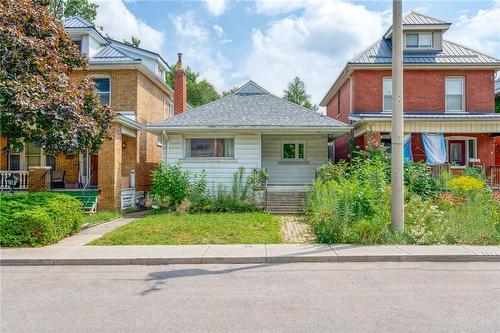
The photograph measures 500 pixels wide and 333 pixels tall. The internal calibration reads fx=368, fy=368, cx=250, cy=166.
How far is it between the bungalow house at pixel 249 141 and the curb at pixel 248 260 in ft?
24.2

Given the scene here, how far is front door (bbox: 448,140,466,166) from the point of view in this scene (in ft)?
62.9

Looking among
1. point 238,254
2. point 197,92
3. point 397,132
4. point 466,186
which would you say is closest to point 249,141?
point 397,132

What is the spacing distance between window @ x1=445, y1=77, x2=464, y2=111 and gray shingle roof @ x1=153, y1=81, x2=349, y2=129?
7.47m

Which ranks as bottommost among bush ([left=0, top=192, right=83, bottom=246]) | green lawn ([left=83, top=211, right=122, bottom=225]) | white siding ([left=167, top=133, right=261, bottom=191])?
green lawn ([left=83, top=211, right=122, bottom=225])

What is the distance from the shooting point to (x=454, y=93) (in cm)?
1930

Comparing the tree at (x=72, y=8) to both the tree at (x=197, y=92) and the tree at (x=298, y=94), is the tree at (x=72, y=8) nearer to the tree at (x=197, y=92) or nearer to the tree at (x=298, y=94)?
the tree at (x=197, y=92)

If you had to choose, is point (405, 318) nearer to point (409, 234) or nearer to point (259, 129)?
point (409, 234)

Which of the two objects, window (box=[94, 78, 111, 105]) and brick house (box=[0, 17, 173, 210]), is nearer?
→ brick house (box=[0, 17, 173, 210])

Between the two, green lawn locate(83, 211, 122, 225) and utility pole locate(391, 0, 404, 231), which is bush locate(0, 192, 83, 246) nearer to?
green lawn locate(83, 211, 122, 225)

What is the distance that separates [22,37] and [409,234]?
11.3 m

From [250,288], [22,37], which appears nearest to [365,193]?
[250,288]

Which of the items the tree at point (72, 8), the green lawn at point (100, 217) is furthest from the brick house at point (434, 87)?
the tree at point (72, 8)

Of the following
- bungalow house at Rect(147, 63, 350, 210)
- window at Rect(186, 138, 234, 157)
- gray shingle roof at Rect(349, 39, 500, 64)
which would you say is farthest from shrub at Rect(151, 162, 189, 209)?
gray shingle roof at Rect(349, 39, 500, 64)

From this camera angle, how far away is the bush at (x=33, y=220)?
886 centimetres
